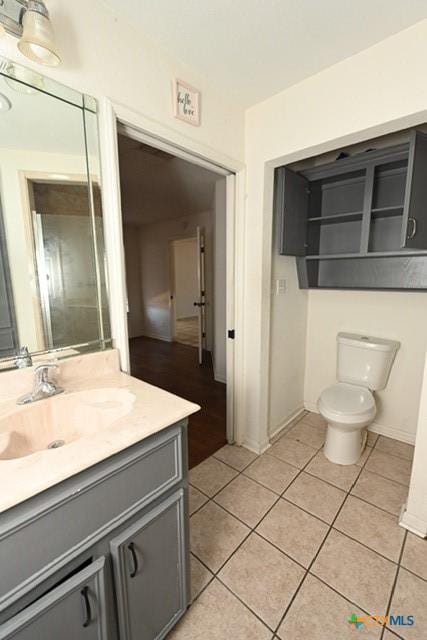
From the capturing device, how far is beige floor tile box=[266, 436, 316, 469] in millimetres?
2025

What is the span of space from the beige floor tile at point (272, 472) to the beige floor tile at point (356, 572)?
16.2 inches

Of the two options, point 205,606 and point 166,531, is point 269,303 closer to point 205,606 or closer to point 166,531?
point 166,531

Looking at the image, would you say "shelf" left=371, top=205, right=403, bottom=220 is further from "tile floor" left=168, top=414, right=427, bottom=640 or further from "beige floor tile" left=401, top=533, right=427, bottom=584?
"beige floor tile" left=401, top=533, right=427, bottom=584

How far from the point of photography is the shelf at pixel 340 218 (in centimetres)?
200

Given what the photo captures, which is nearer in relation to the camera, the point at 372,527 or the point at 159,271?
the point at 372,527

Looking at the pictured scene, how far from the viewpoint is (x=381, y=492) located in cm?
173

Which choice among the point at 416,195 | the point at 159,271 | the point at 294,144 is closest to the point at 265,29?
the point at 294,144

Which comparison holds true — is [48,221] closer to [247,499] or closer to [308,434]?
[247,499]

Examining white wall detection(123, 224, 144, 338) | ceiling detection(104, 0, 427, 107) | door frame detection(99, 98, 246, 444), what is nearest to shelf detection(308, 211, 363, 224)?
door frame detection(99, 98, 246, 444)

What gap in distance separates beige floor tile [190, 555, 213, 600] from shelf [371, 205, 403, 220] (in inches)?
88.4

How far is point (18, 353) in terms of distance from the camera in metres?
1.06

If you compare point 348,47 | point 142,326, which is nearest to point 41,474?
point 348,47

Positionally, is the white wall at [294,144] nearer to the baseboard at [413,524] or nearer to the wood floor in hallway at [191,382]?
the wood floor in hallway at [191,382]

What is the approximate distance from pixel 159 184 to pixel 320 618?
3850 mm
